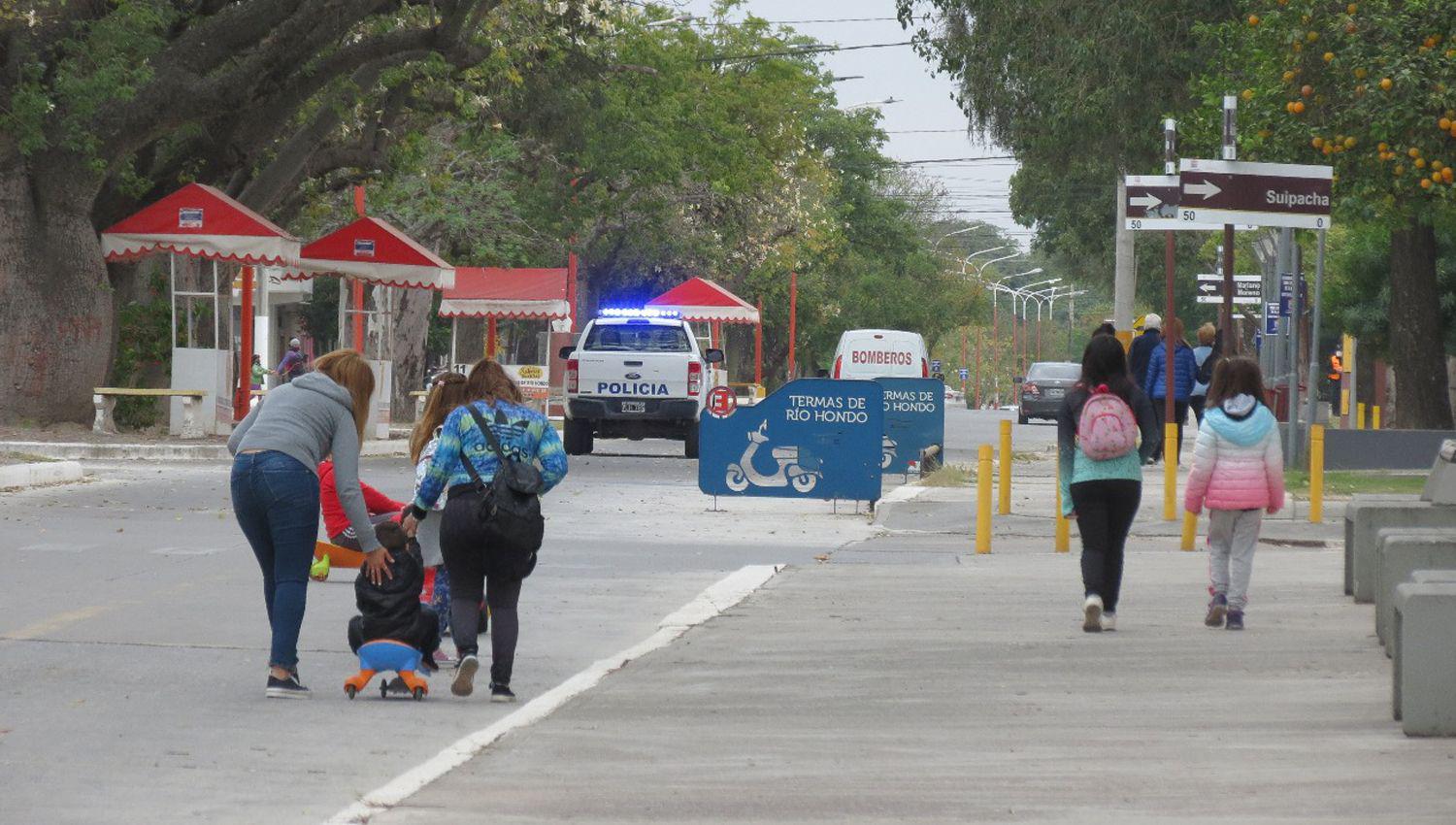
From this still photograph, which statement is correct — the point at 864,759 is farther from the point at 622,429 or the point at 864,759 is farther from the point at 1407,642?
the point at 622,429

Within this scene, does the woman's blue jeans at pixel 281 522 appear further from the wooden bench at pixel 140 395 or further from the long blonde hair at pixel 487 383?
the wooden bench at pixel 140 395

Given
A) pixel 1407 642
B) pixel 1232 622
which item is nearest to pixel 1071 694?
pixel 1407 642

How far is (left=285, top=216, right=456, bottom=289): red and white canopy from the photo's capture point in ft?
107

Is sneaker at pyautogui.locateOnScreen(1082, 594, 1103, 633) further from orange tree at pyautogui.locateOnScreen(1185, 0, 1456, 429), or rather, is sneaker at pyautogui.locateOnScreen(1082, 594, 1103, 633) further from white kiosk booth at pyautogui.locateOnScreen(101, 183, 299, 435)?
white kiosk booth at pyautogui.locateOnScreen(101, 183, 299, 435)

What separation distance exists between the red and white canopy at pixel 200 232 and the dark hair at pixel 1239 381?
66.5 feet

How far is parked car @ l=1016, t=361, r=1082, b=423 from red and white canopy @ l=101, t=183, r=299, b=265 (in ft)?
82.9

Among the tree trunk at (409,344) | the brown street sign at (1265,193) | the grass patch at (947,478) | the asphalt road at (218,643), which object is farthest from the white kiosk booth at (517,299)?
the brown street sign at (1265,193)

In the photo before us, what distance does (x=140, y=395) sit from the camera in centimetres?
3058

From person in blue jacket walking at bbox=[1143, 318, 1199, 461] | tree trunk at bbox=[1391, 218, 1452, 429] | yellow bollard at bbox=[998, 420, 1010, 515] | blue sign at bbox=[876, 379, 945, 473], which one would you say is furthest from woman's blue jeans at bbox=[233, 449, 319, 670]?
tree trunk at bbox=[1391, 218, 1452, 429]

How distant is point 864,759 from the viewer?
25.5 ft

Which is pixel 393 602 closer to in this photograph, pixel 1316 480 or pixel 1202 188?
pixel 1202 188

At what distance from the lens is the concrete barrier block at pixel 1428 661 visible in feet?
26.1

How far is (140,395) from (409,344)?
1508 centimetres

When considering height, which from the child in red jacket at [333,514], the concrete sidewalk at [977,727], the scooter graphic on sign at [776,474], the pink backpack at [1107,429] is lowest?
the concrete sidewalk at [977,727]
